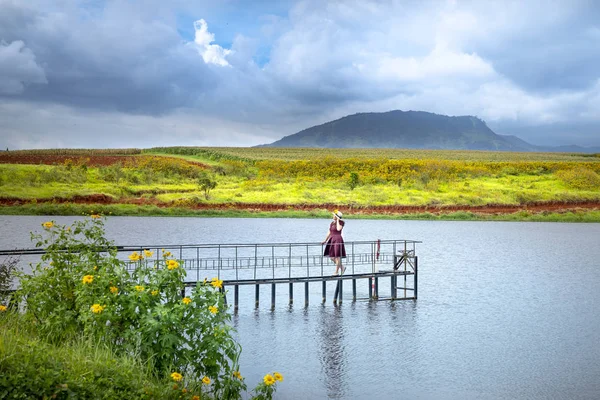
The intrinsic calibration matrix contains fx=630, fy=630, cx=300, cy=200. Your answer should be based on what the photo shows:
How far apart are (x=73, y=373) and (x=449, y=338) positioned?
41.0ft

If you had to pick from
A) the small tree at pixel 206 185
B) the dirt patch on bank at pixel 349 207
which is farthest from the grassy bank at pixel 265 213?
the small tree at pixel 206 185

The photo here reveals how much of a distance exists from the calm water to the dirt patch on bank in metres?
26.7

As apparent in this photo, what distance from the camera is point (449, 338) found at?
18172 mm

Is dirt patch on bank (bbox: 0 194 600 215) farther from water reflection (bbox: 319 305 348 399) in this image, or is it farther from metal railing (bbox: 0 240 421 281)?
water reflection (bbox: 319 305 348 399)

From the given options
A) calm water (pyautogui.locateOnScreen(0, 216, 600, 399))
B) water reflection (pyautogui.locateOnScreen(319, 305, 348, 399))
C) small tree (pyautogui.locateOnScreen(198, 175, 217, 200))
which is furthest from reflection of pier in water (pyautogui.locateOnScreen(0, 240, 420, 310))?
small tree (pyautogui.locateOnScreen(198, 175, 217, 200))

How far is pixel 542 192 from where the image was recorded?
3034 inches

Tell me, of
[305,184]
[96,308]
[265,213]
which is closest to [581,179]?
[305,184]

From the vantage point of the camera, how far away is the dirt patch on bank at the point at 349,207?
63.0 meters

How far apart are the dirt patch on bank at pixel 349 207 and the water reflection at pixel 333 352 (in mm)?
45683

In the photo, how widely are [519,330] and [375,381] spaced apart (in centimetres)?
786

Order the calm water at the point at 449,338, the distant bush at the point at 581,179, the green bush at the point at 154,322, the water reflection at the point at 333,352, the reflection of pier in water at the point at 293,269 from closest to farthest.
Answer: the green bush at the point at 154,322
the water reflection at the point at 333,352
the calm water at the point at 449,338
the reflection of pier in water at the point at 293,269
the distant bush at the point at 581,179

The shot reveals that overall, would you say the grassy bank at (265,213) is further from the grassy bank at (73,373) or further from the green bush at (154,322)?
the grassy bank at (73,373)

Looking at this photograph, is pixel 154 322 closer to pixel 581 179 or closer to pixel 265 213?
pixel 265 213

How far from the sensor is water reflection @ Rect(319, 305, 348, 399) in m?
13.3
